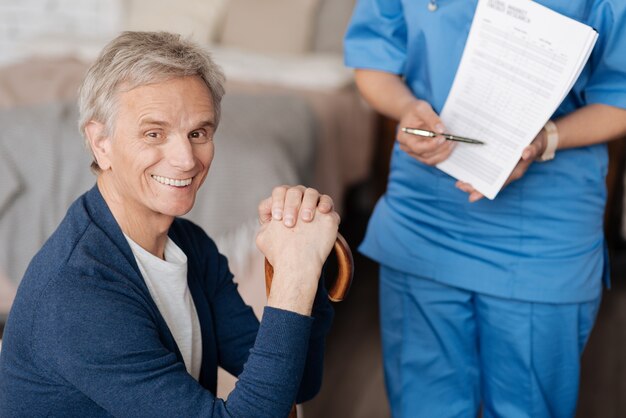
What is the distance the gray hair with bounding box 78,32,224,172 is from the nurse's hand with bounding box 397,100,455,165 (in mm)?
445

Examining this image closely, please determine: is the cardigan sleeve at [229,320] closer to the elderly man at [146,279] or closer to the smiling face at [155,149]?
the elderly man at [146,279]

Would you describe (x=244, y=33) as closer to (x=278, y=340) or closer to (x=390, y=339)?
→ (x=390, y=339)

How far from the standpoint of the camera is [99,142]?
117 centimetres

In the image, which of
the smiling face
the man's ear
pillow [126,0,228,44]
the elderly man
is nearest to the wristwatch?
the elderly man

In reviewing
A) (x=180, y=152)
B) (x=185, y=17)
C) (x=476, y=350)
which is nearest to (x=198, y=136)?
(x=180, y=152)

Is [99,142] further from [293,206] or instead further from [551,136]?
[551,136]

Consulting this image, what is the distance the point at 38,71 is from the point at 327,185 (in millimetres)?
1275

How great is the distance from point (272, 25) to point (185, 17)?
44 centimetres

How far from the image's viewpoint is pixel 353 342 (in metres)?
2.88

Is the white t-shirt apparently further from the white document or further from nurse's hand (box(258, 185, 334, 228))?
the white document

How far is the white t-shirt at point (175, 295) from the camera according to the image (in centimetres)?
120

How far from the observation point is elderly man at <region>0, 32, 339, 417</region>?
1.01 metres

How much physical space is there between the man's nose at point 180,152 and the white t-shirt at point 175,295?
0.13 metres

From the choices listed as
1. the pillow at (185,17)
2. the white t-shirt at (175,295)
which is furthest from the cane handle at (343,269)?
the pillow at (185,17)
